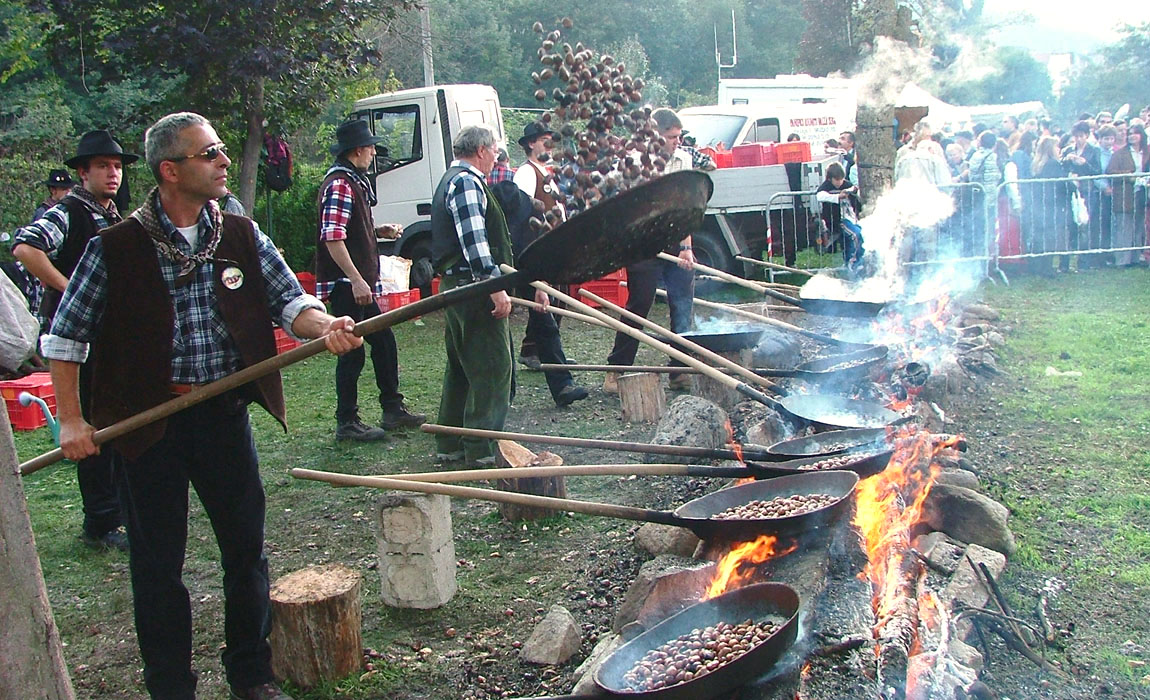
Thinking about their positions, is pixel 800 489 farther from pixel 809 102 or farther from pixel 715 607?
pixel 809 102

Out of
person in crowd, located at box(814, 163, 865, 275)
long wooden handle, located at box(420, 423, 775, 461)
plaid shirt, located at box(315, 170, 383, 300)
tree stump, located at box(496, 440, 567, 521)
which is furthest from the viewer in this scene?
person in crowd, located at box(814, 163, 865, 275)

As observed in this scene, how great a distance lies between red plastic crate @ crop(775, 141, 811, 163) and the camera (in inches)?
629

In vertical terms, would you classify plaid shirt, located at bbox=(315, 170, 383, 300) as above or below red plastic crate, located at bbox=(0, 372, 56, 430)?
above

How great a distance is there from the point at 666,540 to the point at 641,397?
3.11 metres

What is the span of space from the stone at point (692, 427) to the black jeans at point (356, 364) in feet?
7.46

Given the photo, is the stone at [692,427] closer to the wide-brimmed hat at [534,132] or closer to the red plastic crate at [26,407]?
the wide-brimmed hat at [534,132]

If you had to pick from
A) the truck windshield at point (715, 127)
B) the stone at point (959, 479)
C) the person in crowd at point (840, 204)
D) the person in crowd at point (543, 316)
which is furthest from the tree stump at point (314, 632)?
the truck windshield at point (715, 127)

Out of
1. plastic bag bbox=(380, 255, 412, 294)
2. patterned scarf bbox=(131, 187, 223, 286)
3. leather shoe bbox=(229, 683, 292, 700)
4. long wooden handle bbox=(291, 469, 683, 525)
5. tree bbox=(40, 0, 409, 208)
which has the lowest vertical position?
leather shoe bbox=(229, 683, 292, 700)

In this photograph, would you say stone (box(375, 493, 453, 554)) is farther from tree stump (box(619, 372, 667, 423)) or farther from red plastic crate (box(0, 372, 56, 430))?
red plastic crate (box(0, 372, 56, 430))

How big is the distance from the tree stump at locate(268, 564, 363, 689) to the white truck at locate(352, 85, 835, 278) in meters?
10.0

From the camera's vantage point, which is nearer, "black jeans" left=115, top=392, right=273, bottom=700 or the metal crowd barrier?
"black jeans" left=115, top=392, right=273, bottom=700

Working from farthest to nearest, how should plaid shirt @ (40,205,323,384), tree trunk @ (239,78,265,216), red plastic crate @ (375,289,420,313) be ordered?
tree trunk @ (239,78,265,216)
red plastic crate @ (375,289,420,313)
plaid shirt @ (40,205,323,384)

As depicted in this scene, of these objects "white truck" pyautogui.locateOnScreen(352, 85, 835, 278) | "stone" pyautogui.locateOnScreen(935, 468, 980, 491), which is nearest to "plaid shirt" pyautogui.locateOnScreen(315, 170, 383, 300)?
"stone" pyautogui.locateOnScreen(935, 468, 980, 491)

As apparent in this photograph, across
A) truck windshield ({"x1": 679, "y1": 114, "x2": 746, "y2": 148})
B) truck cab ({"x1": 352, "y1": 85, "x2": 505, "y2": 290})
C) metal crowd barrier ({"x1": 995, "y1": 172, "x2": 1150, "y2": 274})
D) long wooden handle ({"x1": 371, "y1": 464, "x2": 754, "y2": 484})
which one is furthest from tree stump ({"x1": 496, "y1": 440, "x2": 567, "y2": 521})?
truck windshield ({"x1": 679, "y1": 114, "x2": 746, "y2": 148})
